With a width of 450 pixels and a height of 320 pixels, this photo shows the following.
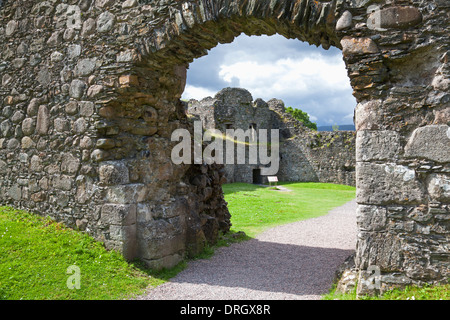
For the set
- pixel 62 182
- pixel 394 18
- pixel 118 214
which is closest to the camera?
pixel 394 18

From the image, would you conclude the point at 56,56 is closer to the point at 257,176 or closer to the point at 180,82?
the point at 180,82

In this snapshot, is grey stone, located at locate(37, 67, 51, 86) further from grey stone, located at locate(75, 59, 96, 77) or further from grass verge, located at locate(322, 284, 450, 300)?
grass verge, located at locate(322, 284, 450, 300)

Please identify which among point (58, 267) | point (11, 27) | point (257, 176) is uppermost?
point (11, 27)

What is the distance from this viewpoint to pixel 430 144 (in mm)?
3578

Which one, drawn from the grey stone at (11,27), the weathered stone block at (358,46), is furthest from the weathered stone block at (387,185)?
the grey stone at (11,27)

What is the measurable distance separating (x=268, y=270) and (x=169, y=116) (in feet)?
10.4

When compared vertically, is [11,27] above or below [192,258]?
above

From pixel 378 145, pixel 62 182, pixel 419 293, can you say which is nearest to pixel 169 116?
pixel 62 182

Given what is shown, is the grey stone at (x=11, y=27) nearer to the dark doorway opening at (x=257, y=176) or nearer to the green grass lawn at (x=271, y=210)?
the green grass lawn at (x=271, y=210)

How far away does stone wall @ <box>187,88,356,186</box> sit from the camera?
2350 centimetres

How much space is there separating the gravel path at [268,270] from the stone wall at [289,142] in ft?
48.7
